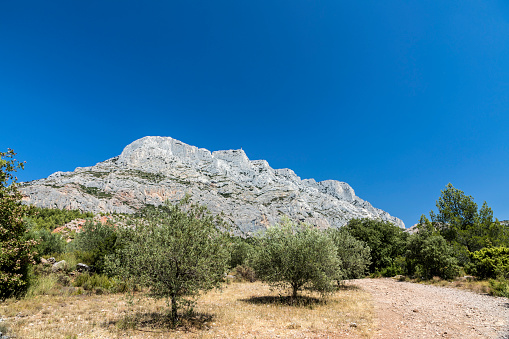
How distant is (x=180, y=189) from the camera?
430ft

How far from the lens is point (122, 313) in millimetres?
13180

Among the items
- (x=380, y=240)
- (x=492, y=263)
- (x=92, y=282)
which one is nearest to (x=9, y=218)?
(x=92, y=282)

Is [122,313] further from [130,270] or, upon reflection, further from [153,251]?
[153,251]

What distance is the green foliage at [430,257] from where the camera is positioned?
2838 cm

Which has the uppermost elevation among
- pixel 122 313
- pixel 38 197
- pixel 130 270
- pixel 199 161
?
pixel 199 161

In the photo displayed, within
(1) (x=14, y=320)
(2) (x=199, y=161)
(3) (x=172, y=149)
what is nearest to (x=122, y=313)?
(1) (x=14, y=320)

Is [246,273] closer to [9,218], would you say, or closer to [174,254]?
[174,254]

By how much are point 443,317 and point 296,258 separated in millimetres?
8567

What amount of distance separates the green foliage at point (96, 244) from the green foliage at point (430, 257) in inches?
1466

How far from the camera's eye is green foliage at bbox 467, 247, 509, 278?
73.8 ft

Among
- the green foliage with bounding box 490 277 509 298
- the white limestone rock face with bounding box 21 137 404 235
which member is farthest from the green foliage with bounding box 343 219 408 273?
the white limestone rock face with bounding box 21 137 404 235

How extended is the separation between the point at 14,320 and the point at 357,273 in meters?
27.1

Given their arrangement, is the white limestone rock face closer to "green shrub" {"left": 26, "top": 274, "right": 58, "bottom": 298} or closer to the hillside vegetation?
the hillside vegetation

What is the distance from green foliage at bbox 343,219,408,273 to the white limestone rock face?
44318 millimetres
